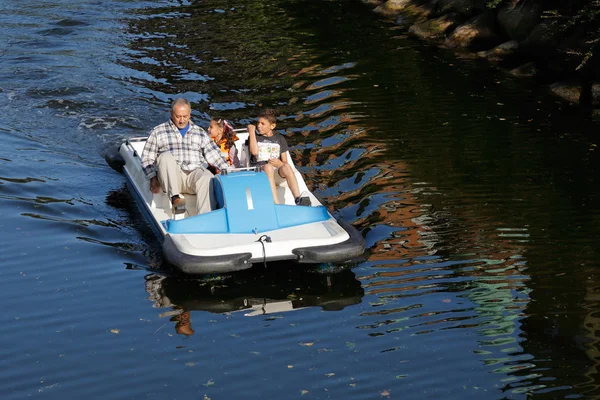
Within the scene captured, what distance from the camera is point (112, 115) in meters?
17.3

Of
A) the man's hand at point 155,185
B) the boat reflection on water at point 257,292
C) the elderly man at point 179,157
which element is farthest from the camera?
the man's hand at point 155,185

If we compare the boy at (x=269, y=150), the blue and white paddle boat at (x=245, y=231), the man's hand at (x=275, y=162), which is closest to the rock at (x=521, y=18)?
the boy at (x=269, y=150)

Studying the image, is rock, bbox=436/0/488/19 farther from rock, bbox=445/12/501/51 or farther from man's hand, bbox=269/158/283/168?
man's hand, bbox=269/158/283/168

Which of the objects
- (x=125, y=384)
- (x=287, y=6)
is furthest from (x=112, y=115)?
(x=287, y=6)

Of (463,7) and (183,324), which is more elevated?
(463,7)

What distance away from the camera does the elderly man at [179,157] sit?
1137 cm

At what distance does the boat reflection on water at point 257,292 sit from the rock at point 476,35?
13.4m

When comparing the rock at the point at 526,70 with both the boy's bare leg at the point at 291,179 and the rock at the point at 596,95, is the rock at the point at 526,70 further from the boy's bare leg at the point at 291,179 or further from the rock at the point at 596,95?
the boy's bare leg at the point at 291,179

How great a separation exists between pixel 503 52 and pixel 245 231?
1274 centimetres

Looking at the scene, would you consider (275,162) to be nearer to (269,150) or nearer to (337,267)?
(269,150)

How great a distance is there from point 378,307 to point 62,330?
3.15 m

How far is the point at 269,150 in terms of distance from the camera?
12.2 m

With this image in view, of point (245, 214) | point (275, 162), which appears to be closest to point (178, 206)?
point (245, 214)

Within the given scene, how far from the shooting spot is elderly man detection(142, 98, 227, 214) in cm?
1137
